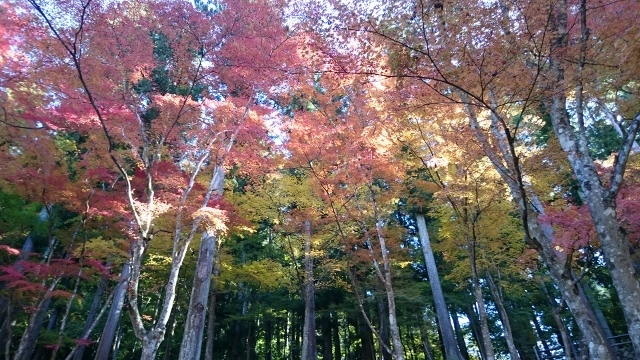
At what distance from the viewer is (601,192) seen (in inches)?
154

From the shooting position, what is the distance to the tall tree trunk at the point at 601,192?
3.52 metres

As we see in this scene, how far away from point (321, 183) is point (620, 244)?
650 centimetres

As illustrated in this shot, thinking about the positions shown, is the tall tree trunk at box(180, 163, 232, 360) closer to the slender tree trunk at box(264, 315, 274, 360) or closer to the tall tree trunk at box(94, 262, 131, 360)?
the tall tree trunk at box(94, 262, 131, 360)

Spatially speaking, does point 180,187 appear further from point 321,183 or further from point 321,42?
point 321,42

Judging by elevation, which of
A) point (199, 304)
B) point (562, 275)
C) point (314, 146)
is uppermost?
point (314, 146)

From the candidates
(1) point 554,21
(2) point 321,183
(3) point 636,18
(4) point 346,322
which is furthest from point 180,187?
(4) point 346,322

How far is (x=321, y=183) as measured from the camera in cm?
936

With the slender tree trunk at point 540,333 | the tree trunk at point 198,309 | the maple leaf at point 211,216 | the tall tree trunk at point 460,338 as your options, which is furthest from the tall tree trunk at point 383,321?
the maple leaf at point 211,216

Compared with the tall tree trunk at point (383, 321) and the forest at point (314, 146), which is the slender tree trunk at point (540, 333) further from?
the tall tree trunk at point (383, 321)

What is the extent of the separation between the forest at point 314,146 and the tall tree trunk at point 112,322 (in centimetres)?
6

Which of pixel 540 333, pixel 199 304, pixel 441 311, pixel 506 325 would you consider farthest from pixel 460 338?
pixel 199 304

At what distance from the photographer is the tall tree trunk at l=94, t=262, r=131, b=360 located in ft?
31.0

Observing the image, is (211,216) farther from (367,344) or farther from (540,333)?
(540,333)

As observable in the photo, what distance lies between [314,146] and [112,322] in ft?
24.9
